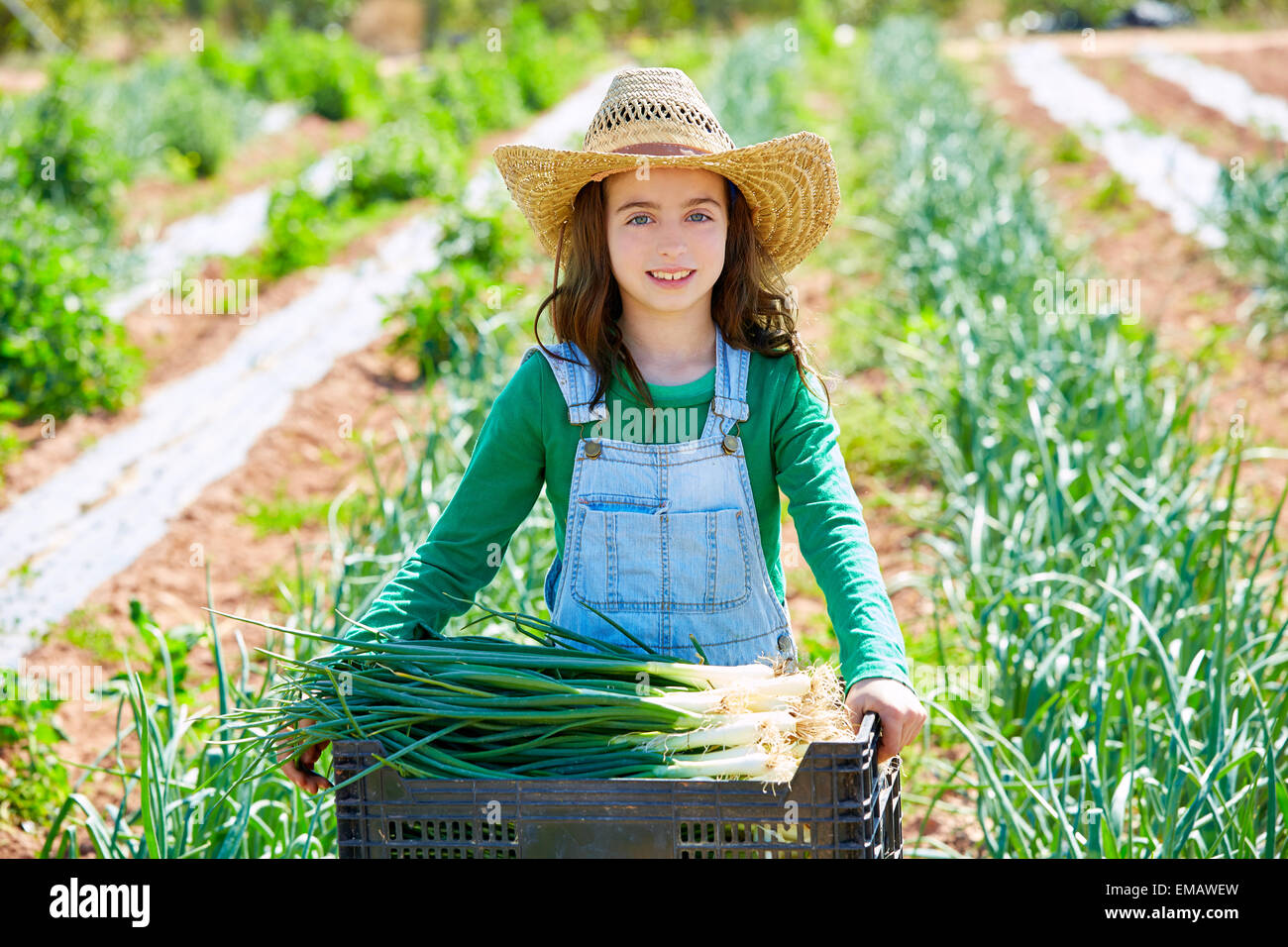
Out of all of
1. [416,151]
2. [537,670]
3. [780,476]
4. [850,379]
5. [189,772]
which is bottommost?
[189,772]

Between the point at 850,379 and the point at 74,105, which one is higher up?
the point at 74,105

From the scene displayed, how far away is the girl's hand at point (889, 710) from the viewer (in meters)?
1.36

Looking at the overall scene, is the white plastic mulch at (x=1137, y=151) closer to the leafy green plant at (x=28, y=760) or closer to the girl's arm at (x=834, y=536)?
the girl's arm at (x=834, y=536)

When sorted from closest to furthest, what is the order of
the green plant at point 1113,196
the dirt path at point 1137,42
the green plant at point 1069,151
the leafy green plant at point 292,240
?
the leafy green plant at point 292,240, the green plant at point 1113,196, the green plant at point 1069,151, the dirt path at point 1137,42

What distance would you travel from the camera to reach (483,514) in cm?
171

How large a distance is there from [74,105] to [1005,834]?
7069 millimetres

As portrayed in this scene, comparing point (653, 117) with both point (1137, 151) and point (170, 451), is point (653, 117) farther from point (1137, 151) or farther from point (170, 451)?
point (1137, 151)

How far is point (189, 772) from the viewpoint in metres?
2.13

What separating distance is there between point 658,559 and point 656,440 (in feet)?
0.54

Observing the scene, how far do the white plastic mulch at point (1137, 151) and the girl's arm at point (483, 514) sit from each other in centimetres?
531

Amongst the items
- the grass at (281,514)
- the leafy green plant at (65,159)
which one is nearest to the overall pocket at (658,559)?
the grass at (281,514)

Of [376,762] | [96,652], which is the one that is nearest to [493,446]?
[376,762]
